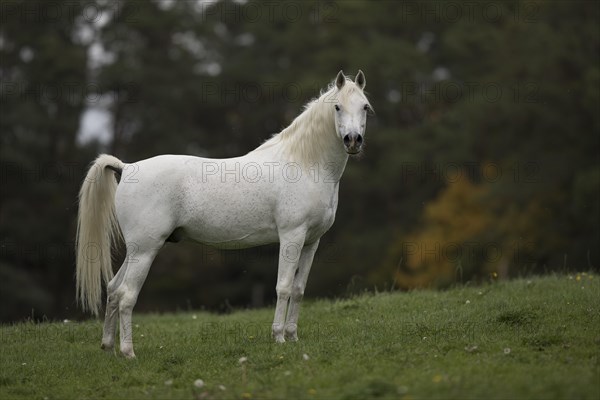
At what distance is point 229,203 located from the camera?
8.79 metres

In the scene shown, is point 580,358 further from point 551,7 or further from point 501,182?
point 551,7

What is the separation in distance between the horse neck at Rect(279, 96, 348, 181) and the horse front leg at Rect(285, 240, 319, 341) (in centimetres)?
94

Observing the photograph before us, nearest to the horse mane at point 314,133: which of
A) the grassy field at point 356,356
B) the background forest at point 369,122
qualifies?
the grassy field at point 356,356

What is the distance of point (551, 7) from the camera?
96.0ft

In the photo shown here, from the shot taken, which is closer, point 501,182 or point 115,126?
→ point 501,182

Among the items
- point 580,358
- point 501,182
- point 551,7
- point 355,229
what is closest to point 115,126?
point 355,229

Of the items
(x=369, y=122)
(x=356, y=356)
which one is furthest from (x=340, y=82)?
(x=369, y=122)

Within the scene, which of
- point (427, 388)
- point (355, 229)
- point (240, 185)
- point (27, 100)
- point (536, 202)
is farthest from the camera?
point (355, 229)

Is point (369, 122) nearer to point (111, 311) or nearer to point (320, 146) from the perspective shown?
point (320, 146)

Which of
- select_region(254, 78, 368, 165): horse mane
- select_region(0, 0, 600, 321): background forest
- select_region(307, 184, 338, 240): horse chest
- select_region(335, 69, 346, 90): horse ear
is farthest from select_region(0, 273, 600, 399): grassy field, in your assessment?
select_region(0, 0, 600, 321): background forest

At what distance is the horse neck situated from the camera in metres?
8.98

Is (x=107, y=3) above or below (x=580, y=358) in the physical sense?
above

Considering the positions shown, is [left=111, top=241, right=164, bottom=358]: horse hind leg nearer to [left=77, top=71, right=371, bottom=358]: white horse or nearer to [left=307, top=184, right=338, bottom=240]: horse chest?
[left=77, top=71, right=371, bottom=358]: white horse

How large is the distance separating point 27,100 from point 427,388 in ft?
85.7
